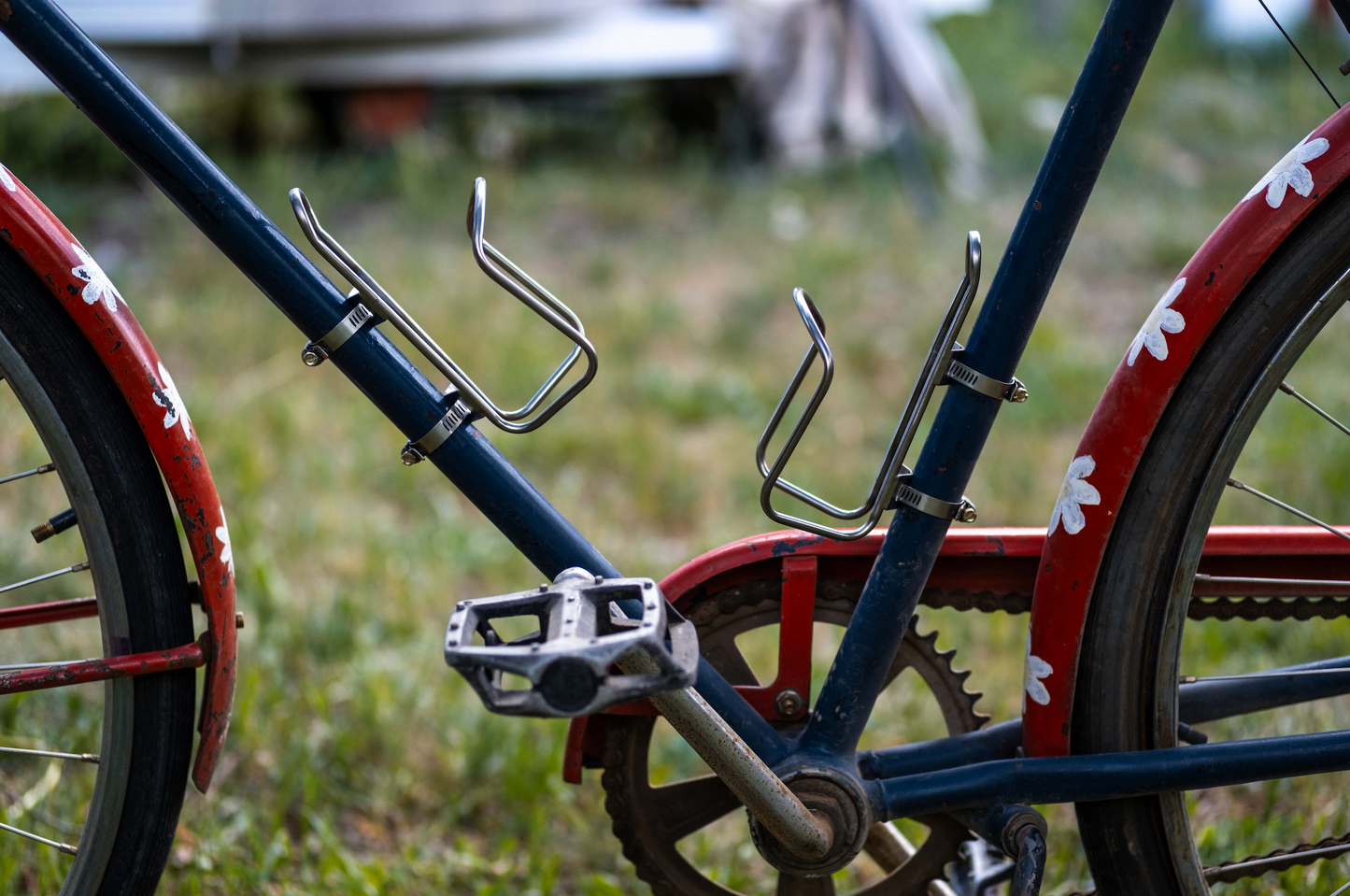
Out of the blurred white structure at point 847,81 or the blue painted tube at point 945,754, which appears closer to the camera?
the blue painted tube at point 945,754

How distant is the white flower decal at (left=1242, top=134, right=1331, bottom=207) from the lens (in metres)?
1.01

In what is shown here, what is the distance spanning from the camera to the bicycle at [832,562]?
102cm

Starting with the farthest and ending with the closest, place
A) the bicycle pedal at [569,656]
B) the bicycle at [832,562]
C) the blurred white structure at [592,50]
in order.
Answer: the blurred white structure at [592,50] < the bicycle at [832,562] < the bicycle pedal at [569,656]

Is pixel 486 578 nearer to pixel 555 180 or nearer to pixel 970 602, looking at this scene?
pixel 970 602

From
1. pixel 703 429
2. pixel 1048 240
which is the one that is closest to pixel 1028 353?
pixel 703 429

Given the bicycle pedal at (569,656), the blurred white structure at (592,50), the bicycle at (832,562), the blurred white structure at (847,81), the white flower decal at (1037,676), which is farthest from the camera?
the blurred white structure at (847,81)

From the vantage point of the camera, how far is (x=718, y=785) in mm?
1265

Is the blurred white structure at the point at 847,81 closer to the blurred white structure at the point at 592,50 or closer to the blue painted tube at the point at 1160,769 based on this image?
the blurred white structure at the point at 592,50

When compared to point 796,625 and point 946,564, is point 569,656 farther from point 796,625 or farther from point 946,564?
point 946,564

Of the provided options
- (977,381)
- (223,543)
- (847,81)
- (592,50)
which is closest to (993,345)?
(977,381)

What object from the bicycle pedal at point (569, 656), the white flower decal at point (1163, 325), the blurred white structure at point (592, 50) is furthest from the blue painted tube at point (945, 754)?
the blurred white structure at point (592, 50)

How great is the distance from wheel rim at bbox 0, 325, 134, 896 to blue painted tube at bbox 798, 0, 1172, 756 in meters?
0.76

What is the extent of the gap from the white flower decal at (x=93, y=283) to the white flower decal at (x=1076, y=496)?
989 mm

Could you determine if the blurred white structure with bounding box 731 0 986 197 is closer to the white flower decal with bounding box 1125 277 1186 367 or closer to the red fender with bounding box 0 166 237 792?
the white flower decal with bounding box 1125 277 1186 367
